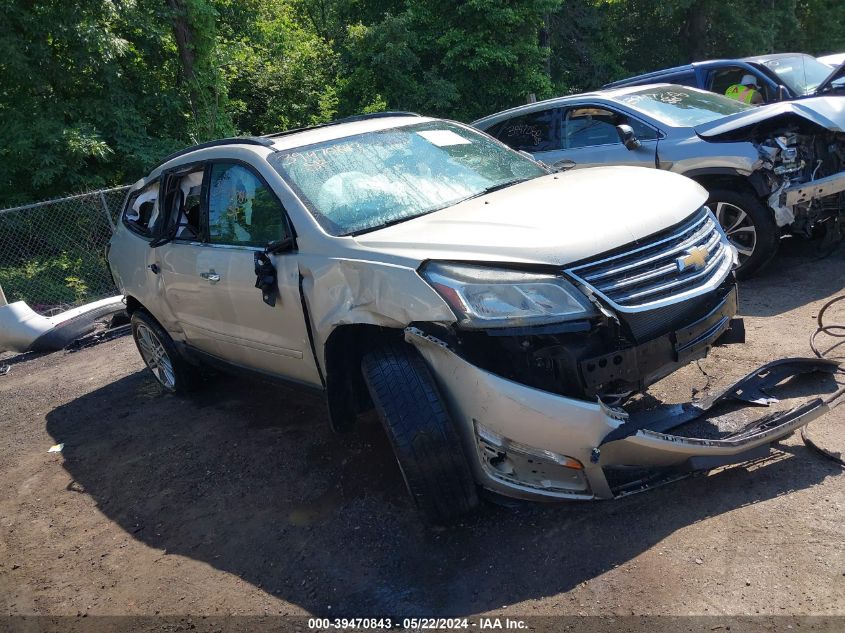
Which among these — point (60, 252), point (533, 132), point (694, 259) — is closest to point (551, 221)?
point (694, 259)

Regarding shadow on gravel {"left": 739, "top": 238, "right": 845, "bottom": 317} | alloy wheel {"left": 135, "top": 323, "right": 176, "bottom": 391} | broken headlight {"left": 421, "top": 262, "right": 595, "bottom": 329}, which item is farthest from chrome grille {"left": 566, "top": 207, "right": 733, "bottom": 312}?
alloy wheel {"left": 135, "top": 323, "right": 176, "bottom": 391}

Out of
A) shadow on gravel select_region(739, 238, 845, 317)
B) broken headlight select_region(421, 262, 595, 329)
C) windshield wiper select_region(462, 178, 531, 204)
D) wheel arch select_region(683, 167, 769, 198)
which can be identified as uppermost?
windshield wiper select_region(462, 178, 531, 204)

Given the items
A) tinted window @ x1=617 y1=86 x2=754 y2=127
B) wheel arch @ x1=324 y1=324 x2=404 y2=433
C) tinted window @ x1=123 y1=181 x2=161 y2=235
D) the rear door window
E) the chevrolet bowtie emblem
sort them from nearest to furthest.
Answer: the chevrolet bowtie emblem → wheel arch @ x1=324 y1=324 x2=404 y2=433 → the rear door window → tinted window @ x1=123 y1=181 x2=161 y2=235 → tinted window @ x1=617 y1=86 x2=754 y2=127

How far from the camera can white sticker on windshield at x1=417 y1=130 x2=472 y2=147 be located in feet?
14.8

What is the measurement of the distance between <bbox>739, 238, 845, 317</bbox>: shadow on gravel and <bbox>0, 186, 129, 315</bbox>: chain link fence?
8.33m

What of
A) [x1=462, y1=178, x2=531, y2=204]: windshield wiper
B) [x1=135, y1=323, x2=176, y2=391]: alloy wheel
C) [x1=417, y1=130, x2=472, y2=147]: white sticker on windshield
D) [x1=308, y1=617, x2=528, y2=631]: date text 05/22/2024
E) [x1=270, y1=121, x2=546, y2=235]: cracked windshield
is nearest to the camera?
[x1=308, y1=617, x2=528, y2=631]: date text 05/22/2024

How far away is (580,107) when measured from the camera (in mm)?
7336

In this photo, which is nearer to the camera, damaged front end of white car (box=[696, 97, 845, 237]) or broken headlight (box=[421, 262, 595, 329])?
broken headlight (box=[421, 262, 595, 329])

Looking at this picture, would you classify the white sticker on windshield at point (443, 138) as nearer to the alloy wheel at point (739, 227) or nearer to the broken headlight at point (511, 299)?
the broken headlight at point (511, 299)

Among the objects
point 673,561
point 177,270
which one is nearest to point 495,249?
point 673,561

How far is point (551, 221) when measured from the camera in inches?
130

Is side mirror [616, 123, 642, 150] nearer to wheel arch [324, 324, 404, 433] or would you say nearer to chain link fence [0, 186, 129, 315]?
wheel arch [324, 324, 404, 433]

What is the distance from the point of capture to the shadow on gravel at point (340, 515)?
3.06 meters

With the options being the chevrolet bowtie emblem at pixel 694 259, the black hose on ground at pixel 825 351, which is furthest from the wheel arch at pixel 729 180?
the chevrolet bowtie emblem at pixel 694 259
